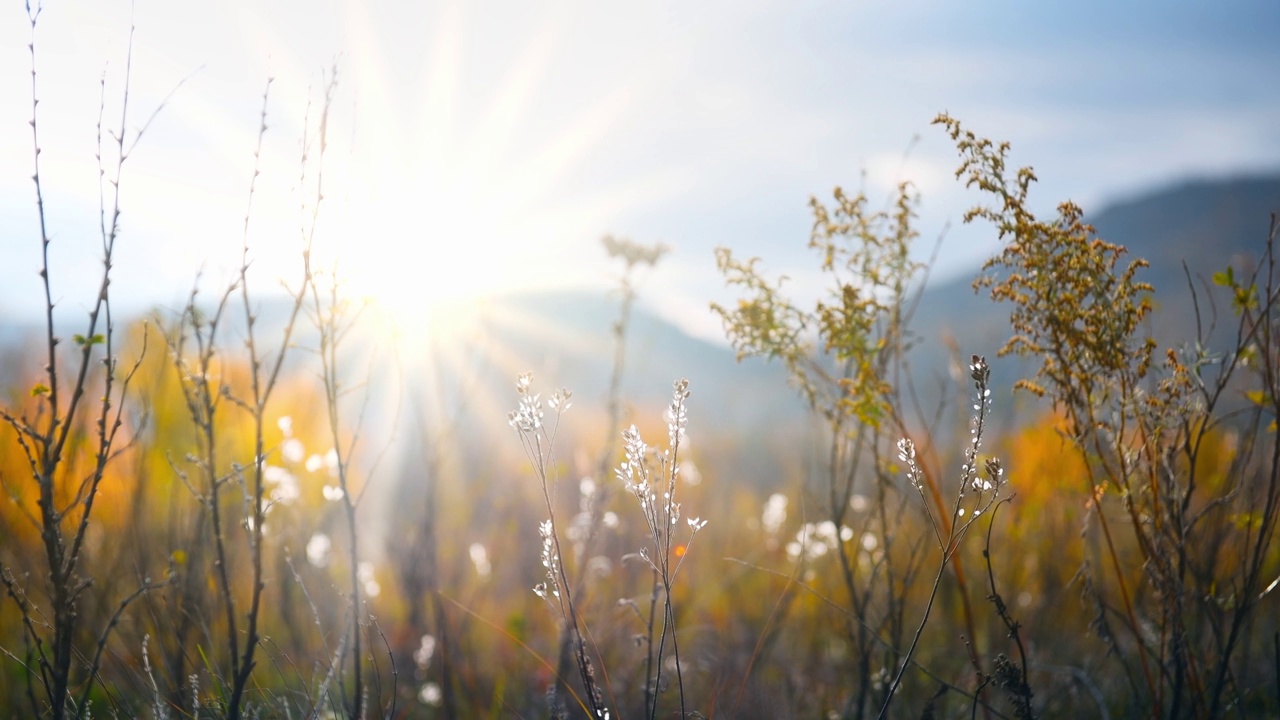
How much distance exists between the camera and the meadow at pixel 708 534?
1855mm

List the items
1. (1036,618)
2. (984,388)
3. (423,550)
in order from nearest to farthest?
1. (984,388)
2. (423,550)
3. (1036,618)

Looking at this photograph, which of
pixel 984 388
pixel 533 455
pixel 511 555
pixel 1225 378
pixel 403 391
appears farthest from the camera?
pixel 511 555

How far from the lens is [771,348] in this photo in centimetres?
252

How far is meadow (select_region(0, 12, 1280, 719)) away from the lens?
1855mm

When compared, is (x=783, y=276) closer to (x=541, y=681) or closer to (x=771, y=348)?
(x=771, y=348)

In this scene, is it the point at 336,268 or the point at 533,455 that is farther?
the point at 336,268

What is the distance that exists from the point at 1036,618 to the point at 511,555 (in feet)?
13.9

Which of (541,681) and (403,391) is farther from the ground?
→ (403,391)

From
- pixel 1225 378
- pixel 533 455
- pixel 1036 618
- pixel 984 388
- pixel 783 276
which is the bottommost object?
pixel 1036 618

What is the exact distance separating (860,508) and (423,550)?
9.54 ft

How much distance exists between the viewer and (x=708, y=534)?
23.2 feet

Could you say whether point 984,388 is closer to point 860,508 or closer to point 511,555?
point 860,508

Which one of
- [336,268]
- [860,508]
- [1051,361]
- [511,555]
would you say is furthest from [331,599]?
[1051,361]

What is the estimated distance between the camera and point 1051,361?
208 centimetres
